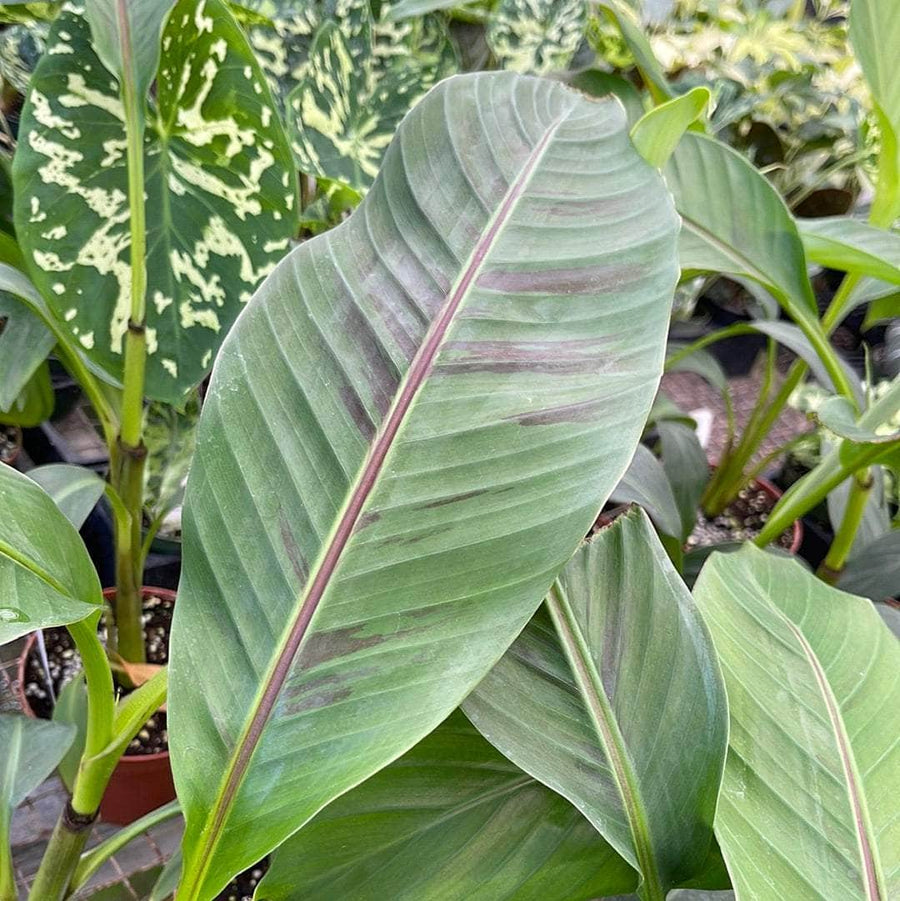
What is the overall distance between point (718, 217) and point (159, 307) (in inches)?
16.2

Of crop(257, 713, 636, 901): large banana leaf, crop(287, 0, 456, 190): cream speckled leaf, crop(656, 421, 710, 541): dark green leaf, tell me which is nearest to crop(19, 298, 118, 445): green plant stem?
crop(287, 0, 456, 190): cream speckled leaf

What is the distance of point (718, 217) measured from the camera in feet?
2.06

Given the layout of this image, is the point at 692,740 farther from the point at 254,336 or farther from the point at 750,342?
the point at 750,342

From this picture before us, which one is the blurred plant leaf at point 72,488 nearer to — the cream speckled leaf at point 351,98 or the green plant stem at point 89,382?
the green plant stem at point 89,382

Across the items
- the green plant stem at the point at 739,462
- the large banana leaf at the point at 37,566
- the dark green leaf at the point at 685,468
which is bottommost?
the green plant stem at the point at 739,462

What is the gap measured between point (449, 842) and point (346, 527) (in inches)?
7.0

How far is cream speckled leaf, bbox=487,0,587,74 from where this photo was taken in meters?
1.00

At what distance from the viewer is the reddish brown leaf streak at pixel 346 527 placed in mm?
334

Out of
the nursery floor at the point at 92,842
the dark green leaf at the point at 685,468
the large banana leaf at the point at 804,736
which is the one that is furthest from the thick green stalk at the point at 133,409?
the dark green leaf at the point at 685,468

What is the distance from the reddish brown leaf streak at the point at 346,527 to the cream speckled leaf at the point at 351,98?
42 centimetres

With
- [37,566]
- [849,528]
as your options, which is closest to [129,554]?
[37,566]

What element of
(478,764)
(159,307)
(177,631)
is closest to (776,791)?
(478,764)

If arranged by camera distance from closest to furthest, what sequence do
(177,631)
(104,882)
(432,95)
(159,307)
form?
(177,631) < (432,95) < (159,307) < (104,882)

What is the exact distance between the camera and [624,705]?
16.0 inches
